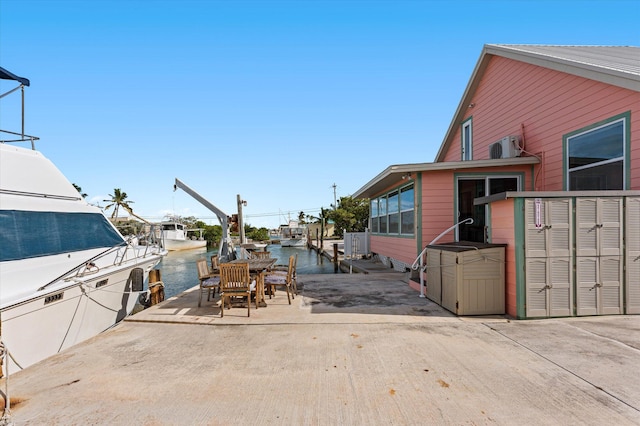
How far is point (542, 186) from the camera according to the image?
8258 millimetres

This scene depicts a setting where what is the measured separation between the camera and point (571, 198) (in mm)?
5098

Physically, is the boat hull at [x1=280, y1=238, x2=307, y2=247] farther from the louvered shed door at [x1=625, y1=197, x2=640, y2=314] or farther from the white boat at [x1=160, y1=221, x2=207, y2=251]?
the louvered shed door at [x1=625, y1=197, x2=640, y2=314]

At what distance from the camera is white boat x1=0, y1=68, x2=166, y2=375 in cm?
482

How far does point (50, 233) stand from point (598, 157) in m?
10.9

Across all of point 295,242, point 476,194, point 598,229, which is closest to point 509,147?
point 476,194

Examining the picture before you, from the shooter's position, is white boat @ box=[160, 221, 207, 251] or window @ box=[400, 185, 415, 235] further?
white boat @ box=[160, 221, 207, 251]

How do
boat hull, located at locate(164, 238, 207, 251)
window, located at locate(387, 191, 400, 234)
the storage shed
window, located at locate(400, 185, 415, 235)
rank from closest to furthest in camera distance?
1. the storage shed
2. window, located at locate(400, 185, 415, 235)
3. window, located at locate(387, 191, 400, 234)
4. boat hull, located at locate(164, 238, 207, 251)

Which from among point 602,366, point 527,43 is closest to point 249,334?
point 602,366

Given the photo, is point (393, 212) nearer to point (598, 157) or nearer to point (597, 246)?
point (598, 157)

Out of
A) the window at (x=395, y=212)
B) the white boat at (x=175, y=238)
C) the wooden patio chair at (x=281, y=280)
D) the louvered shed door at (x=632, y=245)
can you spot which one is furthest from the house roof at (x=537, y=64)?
the white boat at (x=175, y=238)

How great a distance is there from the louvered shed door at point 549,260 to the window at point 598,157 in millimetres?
2153

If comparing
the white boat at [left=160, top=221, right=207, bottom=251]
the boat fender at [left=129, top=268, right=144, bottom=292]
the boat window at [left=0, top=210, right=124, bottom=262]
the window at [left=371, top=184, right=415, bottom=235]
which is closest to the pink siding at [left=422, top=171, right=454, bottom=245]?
the window at [left=371, top=184, right=415, bottom=235]

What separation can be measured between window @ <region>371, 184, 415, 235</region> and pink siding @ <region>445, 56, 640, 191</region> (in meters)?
3.20

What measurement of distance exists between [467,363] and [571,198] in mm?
3276
